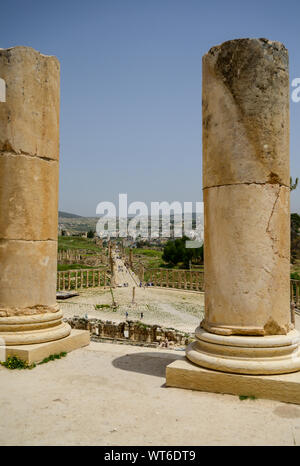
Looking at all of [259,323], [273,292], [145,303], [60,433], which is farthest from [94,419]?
[145,303]

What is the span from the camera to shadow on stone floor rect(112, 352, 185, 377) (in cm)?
772

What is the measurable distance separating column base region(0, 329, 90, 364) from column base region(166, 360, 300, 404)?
9.50ft

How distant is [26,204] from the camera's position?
8.73 metres

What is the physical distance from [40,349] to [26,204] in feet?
9.98

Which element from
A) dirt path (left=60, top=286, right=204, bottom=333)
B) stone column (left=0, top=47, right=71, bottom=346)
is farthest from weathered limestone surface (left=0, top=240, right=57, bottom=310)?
dirt path (left=60, top=286, right=204, bottom=333)

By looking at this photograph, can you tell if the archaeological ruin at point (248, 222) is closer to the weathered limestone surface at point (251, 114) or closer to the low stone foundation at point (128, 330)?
the weathered limestone surface at point (251, 114)

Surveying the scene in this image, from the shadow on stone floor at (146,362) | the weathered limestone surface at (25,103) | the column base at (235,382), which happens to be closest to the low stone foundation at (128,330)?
the shadow on stone floor at (146,362)

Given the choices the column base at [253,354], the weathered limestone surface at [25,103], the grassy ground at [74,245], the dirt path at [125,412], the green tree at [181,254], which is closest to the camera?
the dirt path at [125,412]

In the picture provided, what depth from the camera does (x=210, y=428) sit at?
5086 millimetres

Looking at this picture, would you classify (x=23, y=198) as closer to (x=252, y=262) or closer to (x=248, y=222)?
(x=248, y=222)

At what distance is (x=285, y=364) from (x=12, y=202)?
616 centimetres

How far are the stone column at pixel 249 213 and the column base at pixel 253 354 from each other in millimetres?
16

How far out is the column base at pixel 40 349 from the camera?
8008 millimetres

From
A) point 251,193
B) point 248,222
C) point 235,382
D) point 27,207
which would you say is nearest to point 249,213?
point 248,222
